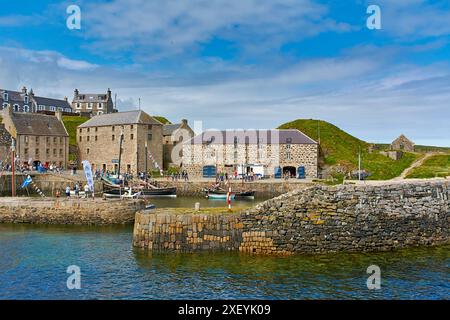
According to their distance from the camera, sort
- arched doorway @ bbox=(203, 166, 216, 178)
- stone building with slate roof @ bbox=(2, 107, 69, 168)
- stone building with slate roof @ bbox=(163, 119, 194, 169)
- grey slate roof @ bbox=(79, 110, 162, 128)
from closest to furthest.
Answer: arched doorway @ bbox=(203, 166, 216, 178)
stone building with slate roof @ bbox=(2, 107, 69, 168)
grey slate roof @ bbox=(79, 110, 162, 128)
stone building with slate roof @ bbox=(163, 119, 194, 169)

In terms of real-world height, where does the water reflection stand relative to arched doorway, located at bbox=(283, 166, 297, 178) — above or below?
below

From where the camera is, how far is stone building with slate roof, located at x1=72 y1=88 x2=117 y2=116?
106 m

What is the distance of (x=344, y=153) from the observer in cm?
6375

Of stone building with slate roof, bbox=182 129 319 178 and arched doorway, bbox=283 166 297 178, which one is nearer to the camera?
stone building with slate roof, bbox=182 129 319 178

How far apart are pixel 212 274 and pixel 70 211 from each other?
51.3ft

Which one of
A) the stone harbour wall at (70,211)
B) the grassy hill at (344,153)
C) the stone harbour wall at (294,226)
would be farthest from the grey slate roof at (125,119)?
the stone harbour wall at (294,226)

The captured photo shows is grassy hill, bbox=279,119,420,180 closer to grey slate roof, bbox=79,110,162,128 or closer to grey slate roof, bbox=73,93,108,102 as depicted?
A: grey slate roof, bbox=79,110,162,128

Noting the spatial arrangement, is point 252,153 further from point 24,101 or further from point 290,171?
point 24,101

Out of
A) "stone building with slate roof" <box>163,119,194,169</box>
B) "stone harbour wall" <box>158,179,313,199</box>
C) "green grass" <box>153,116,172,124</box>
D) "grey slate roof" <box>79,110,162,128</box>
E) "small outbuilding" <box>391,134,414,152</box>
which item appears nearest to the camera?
"stone harbour wall" <box>158,179,313,199</box>

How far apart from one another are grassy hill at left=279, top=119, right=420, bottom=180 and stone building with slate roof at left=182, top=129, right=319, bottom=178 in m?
5.82

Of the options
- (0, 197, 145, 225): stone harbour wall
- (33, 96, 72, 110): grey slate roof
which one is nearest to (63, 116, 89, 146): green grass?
(33, 96, 72, 110): grey slate roof

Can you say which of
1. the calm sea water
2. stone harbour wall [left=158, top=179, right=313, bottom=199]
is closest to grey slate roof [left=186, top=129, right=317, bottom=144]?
stone harbour wall [left=158, top=179, right=313, bottom=199]

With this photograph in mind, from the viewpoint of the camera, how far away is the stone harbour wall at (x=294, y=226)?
62.6 ft

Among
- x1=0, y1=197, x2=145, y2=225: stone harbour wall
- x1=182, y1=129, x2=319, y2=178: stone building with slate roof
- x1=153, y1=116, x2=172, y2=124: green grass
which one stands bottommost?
x1=0, y1=197, x2=145, y2=225: stone harbour wall
